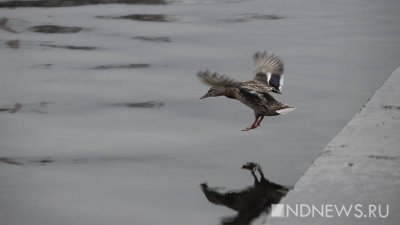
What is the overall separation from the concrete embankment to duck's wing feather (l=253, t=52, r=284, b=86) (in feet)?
4.82

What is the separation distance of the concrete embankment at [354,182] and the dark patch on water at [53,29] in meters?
7.01

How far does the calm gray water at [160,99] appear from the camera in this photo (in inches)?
242

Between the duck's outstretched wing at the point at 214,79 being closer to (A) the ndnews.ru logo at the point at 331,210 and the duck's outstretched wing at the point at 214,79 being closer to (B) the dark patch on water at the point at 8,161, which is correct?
(B) the dark patch on water at the point at 8,161

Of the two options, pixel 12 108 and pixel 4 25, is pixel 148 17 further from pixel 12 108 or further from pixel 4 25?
pixel 12 108

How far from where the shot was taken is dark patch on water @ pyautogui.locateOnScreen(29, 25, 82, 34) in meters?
12.6

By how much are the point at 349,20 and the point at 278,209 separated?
8.57 metres

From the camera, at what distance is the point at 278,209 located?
15.6 ft

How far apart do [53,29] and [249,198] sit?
24.3 feet

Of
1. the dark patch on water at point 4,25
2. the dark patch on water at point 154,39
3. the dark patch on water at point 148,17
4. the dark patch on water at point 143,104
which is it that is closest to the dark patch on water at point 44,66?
the dark patch on water at point 154,39

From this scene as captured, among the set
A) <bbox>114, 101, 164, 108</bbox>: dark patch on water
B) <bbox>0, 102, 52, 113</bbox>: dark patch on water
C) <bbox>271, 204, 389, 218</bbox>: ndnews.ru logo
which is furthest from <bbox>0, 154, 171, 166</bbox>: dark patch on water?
<bbox>271, 204, 389, 218</bbox>: ndnews.ru logo

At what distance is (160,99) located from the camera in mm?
8828

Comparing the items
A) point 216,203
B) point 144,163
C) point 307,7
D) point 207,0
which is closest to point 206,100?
point 144,163

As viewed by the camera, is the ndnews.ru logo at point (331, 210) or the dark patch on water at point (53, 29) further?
the dark patch on water at point (53, 29)

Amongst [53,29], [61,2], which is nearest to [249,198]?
[53,29]
